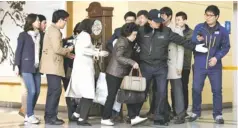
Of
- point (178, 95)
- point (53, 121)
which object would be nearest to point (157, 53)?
point (178, 95)

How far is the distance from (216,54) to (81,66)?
2015 millimetres

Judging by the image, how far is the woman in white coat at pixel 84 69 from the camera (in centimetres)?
630

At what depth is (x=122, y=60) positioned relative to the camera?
6137mm

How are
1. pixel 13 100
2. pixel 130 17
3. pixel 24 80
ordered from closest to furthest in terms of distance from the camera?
pixel 24 80 < pixel 130 17 < pixel 13 100

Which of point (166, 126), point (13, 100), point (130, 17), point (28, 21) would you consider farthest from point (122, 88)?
point (13, 100)

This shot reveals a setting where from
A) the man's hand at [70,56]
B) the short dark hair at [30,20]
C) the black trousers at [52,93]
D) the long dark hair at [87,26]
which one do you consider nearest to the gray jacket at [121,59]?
the long dark hair at [87,26]

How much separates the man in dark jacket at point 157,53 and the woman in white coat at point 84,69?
609 millimetres

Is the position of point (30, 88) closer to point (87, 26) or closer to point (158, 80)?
point (87, 26)

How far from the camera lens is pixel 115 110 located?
6934 millimetres

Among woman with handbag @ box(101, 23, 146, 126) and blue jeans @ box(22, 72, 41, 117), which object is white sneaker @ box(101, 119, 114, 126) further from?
blue jeans @ box(22, 72, 41, 117)

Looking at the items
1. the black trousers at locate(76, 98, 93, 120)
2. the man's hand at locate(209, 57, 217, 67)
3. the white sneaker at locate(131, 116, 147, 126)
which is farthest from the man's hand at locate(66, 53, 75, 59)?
the man's hand at locate(209, 57, 217, 67)

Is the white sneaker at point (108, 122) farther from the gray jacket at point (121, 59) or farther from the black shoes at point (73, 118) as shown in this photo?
the gray jacket at point (121, 59)

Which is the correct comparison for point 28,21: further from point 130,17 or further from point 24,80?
point 130,17

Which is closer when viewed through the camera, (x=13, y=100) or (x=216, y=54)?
(x=216, y=54)
